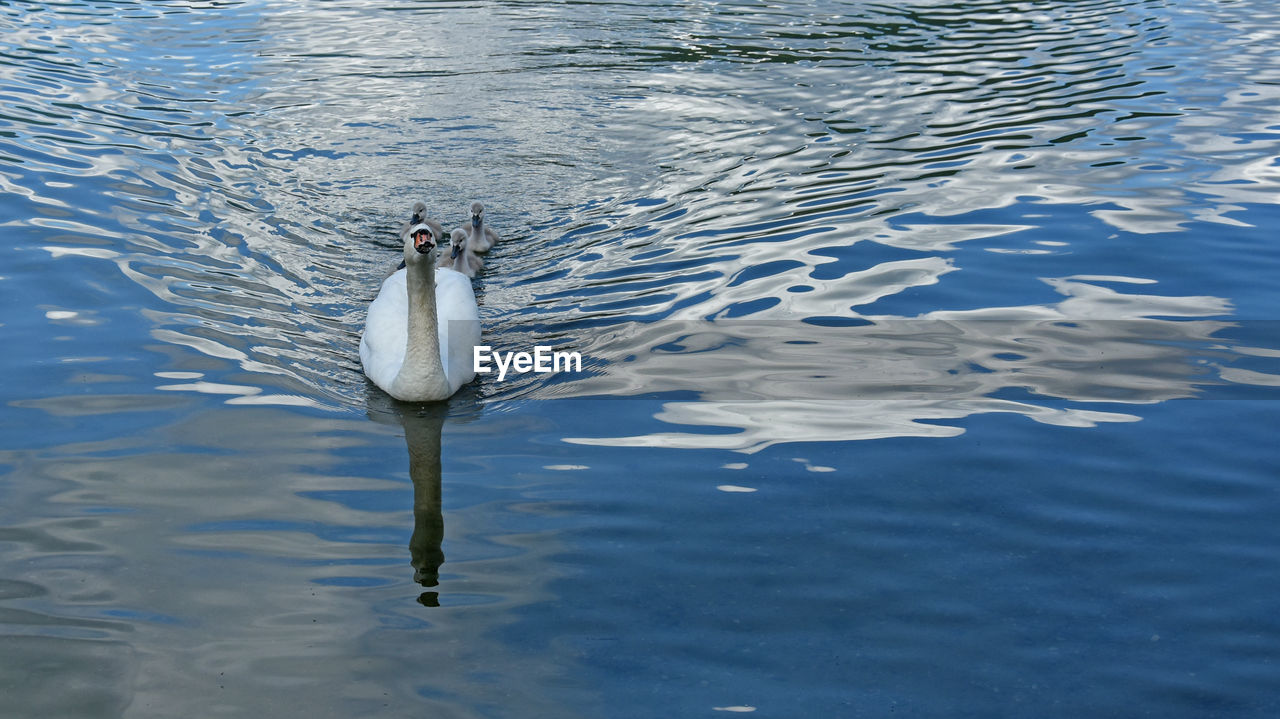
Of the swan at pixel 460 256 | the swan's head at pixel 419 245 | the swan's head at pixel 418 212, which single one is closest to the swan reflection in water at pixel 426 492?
the swan's head at pixel 419 245

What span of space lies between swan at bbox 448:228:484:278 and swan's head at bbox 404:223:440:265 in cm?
299

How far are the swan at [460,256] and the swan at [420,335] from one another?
6.10 feet

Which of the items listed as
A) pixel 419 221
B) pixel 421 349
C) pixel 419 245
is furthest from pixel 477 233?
pixel 421 349

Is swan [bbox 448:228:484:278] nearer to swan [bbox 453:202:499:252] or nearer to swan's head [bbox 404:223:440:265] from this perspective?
swan [bbox 453:202:499:252]

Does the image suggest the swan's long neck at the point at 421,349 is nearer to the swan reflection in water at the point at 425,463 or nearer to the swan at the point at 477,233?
the swan reflection in water at the point at 425,463

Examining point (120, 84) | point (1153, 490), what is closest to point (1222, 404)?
point (1153, 490)

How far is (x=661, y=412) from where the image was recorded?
900 cm

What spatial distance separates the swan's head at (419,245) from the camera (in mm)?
8992

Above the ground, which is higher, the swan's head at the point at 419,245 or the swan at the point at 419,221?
the swan's head at the point at 419,245

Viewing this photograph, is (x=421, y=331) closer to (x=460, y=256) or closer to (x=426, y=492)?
(x=426, y=492)

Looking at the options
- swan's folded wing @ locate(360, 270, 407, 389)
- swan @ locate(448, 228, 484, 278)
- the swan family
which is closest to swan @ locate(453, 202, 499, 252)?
swan @ locate(448, 228, 484, 278)

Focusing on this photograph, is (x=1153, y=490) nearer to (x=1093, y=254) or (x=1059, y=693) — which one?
(x=1059, y=693)

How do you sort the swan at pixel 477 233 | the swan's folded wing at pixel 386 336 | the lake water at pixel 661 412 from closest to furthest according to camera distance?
the lake water at pixel 661 412 → the swan's folded wing at pixel 386 336 → the swan at pixel 477 233

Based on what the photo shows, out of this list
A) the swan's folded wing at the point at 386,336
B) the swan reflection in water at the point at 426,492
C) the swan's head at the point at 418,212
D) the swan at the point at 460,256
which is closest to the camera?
the swan reflection in water at the point at 426,492
